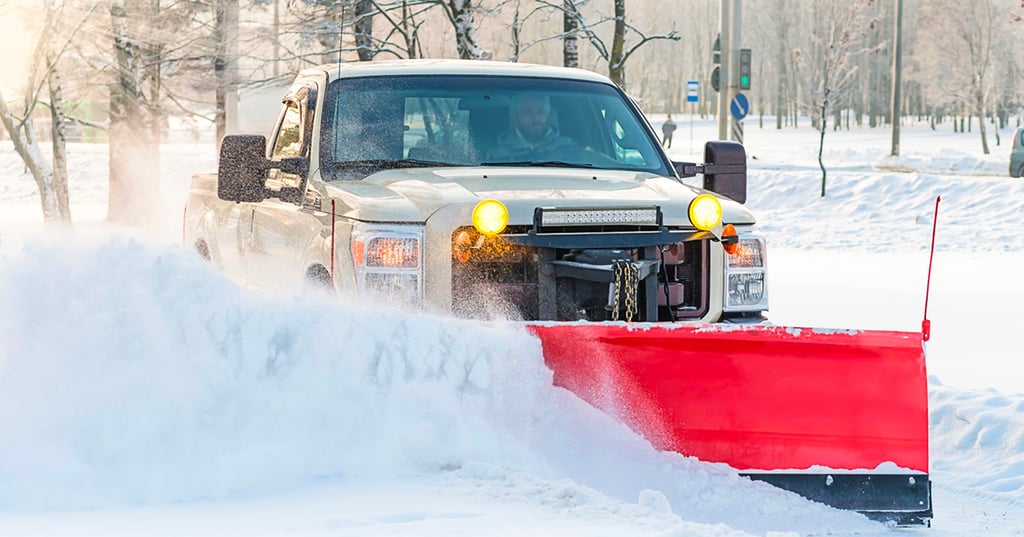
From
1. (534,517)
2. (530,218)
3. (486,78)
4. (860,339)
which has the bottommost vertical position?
(534,517)

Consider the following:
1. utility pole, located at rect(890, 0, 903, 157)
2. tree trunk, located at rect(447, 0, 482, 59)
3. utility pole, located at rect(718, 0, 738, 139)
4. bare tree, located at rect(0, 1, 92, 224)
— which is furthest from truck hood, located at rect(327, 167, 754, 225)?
utility pole, located at rect(890, 0, 903, 157)

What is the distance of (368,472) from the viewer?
4.05 m

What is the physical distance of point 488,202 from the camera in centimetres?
470

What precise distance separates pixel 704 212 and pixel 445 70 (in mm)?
1535

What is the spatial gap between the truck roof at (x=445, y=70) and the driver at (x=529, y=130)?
22 centimetres

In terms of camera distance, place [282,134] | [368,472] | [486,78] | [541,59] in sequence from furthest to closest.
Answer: [541,59]
[282,134]
[486,78]
[368,472]

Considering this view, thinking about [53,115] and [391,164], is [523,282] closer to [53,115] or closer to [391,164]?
[391,164]

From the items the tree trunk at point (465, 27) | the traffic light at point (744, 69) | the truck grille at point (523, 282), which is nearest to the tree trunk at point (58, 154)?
the tree trunk at point (465, 27)

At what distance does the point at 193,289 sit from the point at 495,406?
1038 millimetres

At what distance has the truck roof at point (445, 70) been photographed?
591cm

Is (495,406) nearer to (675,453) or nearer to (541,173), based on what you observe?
(675,453)

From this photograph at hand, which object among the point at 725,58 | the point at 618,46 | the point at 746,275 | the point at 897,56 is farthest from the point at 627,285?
the point at 897,56

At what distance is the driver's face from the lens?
5.83 meters

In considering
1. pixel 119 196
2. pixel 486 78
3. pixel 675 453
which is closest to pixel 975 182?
pixel 119 196
